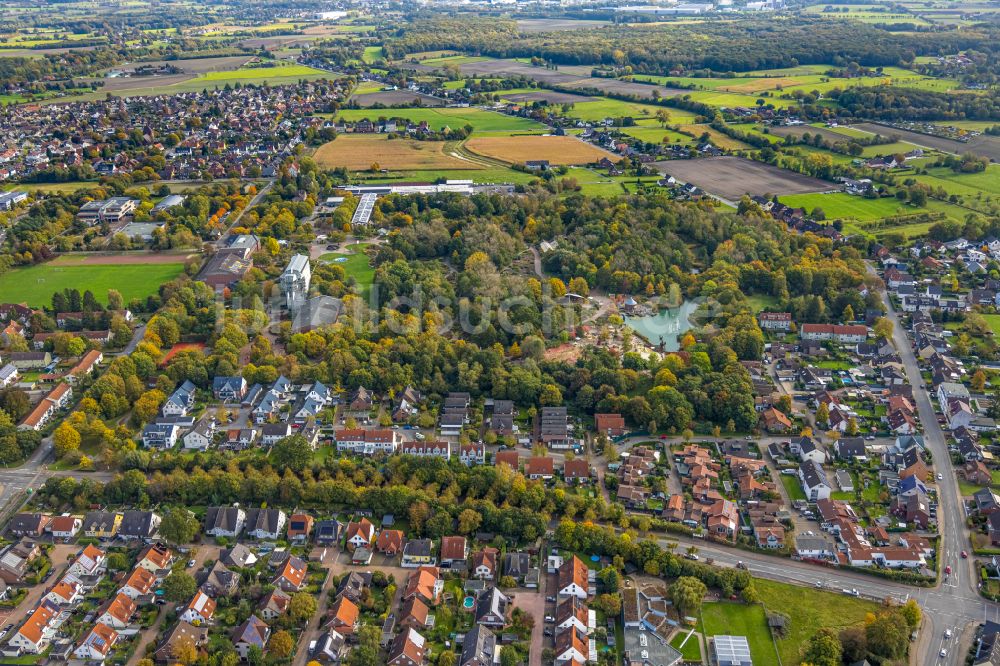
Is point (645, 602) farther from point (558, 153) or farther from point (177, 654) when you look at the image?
point (558, 153)

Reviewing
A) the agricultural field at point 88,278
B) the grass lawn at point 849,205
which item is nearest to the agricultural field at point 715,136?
the grass lawn at point 849,205

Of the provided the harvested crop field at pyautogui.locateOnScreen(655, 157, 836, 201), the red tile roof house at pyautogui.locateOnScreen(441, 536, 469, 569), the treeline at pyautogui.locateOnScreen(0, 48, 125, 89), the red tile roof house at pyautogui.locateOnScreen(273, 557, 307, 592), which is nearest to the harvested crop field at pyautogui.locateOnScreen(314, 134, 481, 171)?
the harvested crop field at pyautogui.locateOnScreen(655, 157, 836, 201)

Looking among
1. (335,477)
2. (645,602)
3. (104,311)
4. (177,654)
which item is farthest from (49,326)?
(645,602)

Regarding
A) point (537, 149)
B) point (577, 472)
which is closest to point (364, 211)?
point (537, 149)

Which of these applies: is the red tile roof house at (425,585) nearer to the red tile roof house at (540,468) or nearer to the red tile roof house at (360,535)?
the red tile roof house at (360,535)

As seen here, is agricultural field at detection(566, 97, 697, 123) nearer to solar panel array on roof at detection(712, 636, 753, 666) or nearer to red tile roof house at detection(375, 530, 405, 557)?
red tile roof house at detection(375, 530, 405, 557)

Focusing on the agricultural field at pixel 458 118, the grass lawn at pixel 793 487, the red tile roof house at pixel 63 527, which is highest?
the agricultural field at pixel 458 118
